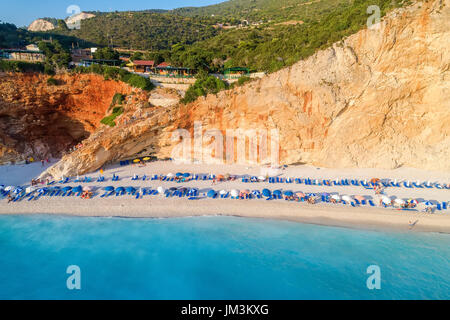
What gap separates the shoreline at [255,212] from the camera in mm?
17047

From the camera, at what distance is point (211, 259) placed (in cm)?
1434

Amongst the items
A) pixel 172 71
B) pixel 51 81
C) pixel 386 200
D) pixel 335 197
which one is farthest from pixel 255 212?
pixel 51 81

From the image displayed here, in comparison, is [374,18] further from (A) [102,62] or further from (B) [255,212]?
(A) [102,62]

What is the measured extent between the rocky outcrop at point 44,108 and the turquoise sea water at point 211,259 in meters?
13.6

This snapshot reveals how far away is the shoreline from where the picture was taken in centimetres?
1705

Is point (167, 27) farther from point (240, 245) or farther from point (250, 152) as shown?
point (240, 245)

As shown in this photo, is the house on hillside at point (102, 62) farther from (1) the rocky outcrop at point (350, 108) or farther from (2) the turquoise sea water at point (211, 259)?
(2) the turquoise sea water at point (211, 259)

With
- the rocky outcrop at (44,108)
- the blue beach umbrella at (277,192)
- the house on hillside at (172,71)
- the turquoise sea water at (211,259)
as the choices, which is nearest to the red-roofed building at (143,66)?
the house on hillside at (172,71)

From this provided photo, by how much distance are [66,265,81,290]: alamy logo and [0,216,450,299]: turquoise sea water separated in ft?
0.75

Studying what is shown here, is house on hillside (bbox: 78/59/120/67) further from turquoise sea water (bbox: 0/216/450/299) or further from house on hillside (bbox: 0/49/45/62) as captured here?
turquoise sea water (bbox: 0/216/450/299)

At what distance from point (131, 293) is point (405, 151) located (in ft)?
86.0

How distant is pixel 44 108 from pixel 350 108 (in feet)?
110

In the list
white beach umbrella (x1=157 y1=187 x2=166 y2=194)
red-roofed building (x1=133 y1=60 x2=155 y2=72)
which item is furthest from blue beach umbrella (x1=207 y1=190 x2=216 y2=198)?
red-roofed building (x1=133 y1=60 x2=155 y2=72)
